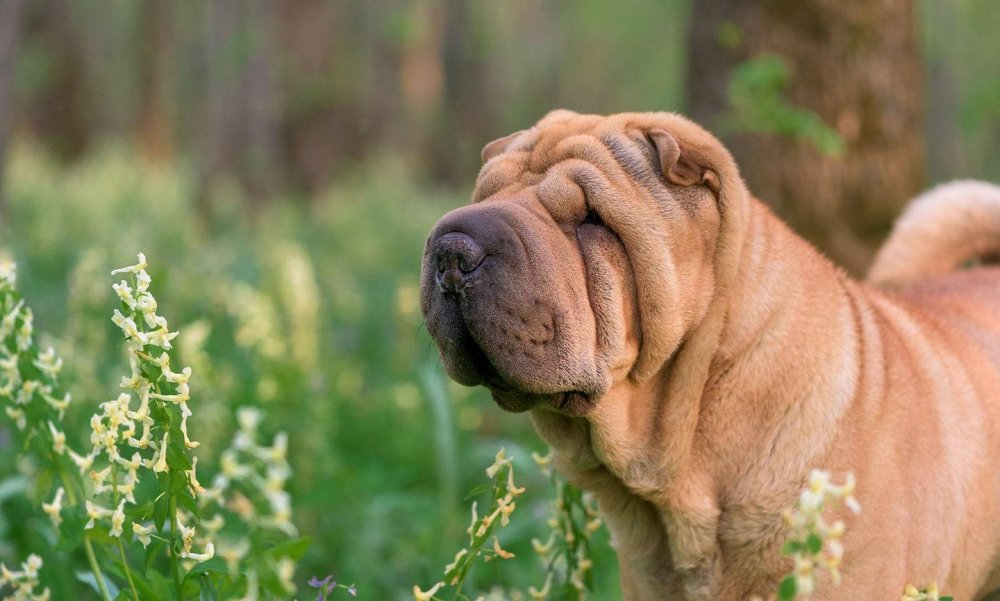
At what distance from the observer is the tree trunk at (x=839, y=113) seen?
4840mm

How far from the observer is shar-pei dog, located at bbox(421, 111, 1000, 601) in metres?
2.53

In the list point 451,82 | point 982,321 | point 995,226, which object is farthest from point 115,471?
point 451,82

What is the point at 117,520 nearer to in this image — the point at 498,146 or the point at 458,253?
the point at 458,253

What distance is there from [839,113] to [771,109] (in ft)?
1.64

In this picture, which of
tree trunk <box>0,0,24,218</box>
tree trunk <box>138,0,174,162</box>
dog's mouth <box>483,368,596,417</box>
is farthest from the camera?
tree trunk <box>138,0,174,162</box>

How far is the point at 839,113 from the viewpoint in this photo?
487 cm

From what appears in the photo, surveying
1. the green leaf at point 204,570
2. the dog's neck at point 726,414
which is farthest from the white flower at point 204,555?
the dog's neck at point 726,414

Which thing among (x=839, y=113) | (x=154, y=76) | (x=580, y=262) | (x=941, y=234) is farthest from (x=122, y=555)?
(x=154, y=76)

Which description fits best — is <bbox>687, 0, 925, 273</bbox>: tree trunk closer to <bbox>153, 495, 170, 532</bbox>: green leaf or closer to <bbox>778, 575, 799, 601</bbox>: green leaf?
<bbox>778, 575, 799, 601</bbox>: green leaf

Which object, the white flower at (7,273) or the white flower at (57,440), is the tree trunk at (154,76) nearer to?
the white flower at (7,273)

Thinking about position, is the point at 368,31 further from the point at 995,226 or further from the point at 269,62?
the point at 995,226

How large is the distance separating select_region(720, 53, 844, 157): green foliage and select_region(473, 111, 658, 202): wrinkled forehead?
71.5 inches

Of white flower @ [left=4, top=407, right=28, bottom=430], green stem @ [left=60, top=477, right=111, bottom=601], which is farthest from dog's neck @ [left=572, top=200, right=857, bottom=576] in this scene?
white flower @ [left=4, top=407, right=28, bottom=430]

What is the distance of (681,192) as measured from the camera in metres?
2.72
